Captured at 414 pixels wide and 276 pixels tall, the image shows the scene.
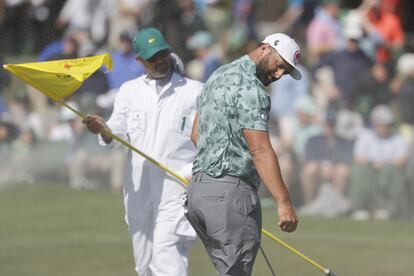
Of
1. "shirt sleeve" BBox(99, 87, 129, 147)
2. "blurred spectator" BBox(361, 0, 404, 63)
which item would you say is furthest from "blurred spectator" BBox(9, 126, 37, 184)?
"shirt sleeve" BBox(99, 87, 129, 147)

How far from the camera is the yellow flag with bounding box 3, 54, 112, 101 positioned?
1000 cm

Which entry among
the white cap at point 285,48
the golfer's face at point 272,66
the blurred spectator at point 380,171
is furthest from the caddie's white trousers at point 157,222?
the blurred spectator at point 380,171

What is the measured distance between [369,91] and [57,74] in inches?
300

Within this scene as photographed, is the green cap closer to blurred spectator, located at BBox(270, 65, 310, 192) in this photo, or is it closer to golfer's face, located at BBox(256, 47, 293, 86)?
golfer's face, located at BBox(256, 47, 293, 86)

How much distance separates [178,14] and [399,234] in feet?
18.6

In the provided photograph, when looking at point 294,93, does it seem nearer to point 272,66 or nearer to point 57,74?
point 57,74

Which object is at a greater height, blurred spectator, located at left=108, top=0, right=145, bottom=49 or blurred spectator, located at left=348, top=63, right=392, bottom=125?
blurred spectator, located at left=108, top=0, right=145, bottom=49

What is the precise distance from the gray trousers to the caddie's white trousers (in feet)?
5.62

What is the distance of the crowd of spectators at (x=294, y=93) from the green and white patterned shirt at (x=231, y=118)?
8.21 metres

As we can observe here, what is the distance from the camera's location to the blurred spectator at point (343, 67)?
17.0 m

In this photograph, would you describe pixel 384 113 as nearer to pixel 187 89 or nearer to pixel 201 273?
pixel 201 273

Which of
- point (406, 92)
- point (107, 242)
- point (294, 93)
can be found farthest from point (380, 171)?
point (107, 242)

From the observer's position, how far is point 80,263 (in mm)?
13234

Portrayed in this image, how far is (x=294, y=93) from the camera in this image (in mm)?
17125
